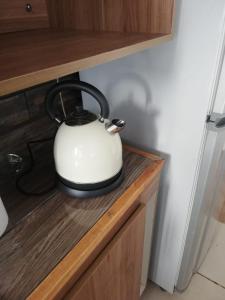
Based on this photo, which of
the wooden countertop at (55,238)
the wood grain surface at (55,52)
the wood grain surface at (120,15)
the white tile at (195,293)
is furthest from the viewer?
the white tile at (195,293)

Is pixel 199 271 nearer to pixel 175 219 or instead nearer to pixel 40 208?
pixel 175 219

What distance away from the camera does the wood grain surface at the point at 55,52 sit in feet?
1.16

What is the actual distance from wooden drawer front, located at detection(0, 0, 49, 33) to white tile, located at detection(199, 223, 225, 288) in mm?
1486

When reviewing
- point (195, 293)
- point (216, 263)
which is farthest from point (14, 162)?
point (216, 263)

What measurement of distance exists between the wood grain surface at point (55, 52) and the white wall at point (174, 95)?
3.9 inches

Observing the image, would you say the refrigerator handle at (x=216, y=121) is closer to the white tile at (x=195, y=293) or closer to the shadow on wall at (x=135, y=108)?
the shadow on wall at (x=135, y=108)

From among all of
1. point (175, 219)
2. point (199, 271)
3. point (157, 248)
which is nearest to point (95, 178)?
point (175, 219)

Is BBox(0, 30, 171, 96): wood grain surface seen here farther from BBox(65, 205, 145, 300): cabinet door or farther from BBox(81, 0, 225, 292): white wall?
BBox(65, 205, 145, 300): cabinet door

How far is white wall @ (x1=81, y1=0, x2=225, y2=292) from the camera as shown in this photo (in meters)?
0.65

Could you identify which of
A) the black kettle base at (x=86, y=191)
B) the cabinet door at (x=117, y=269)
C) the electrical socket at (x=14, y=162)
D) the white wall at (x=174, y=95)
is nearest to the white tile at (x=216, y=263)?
the white wall at (x=174, y=95)

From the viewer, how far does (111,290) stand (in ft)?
2.36

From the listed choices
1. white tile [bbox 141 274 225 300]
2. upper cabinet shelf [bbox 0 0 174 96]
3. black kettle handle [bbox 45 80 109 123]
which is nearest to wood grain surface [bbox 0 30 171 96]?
upper cabinet shelf [bbox 0 0 174 96]

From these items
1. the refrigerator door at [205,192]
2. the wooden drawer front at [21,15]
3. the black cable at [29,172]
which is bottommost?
the refrigerator door at [205,192]

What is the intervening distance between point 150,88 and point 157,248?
755 millimetres
